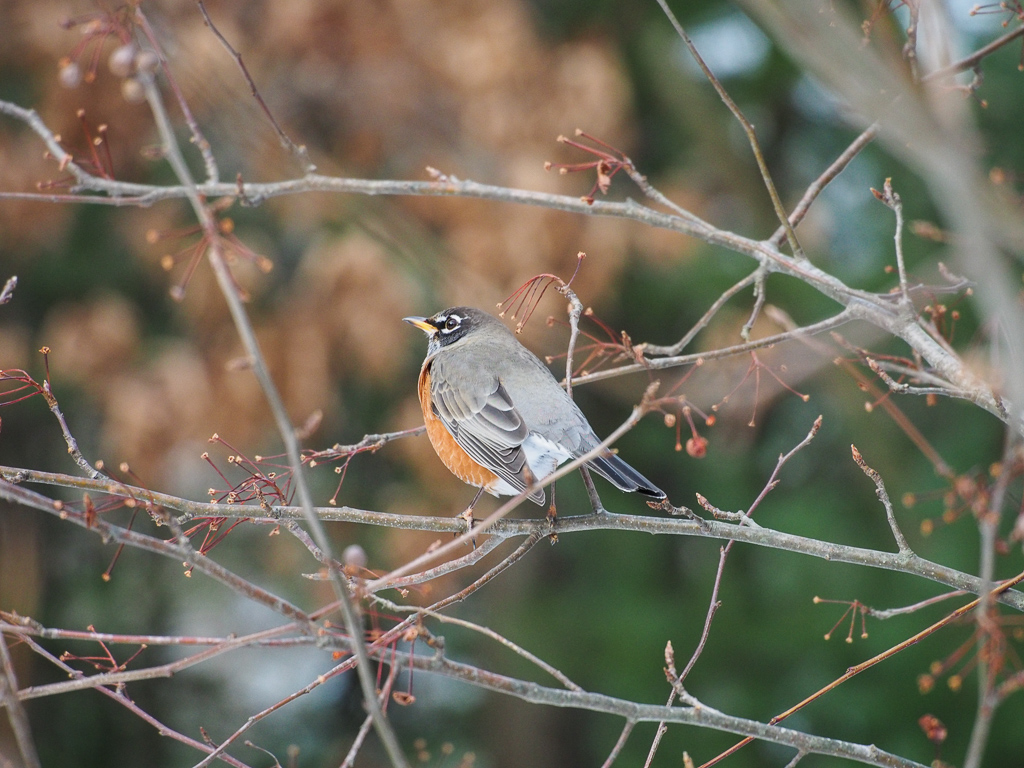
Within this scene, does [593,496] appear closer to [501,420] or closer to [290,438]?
[501,420]

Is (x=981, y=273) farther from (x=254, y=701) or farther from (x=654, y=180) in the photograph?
(x=254, y=701)

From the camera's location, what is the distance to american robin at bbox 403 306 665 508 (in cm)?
314

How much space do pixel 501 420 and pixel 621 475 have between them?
0.61m

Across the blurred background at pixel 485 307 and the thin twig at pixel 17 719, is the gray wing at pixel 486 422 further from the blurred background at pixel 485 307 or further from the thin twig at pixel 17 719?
the thin twig at pixel 17 719

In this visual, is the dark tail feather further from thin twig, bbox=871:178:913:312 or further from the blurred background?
the blurred background

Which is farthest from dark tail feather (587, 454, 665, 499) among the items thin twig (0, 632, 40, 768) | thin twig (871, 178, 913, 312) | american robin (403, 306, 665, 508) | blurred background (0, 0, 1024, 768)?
blurred background (0, 0, 1024, 768)

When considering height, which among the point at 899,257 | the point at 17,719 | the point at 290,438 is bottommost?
the point at 17,719

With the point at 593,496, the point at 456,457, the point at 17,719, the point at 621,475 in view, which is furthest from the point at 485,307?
the point at 17,719

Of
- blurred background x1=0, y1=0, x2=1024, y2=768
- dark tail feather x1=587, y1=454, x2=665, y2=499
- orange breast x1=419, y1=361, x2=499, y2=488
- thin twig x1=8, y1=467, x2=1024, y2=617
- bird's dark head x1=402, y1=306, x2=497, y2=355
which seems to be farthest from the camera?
blurred background x1=0, y1=0, x2=1024, y2=768

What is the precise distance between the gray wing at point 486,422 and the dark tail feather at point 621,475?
283mm

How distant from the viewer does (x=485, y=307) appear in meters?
5.31

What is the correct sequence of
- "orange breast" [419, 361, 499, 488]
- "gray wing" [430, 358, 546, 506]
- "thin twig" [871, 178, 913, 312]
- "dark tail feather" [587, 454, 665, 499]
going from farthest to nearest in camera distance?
"orange breast" [419, 361, 499, 488], "gray wing" [430, 358, 546, 506], "dark tail feather" [587, 454, 665, 499], "thin twig" [871, 178, 913, 312]

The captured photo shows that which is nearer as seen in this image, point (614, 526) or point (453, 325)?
point (614, 526)

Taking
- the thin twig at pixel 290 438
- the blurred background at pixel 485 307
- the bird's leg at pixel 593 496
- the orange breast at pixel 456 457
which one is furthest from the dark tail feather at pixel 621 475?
the blurred background at pixel 485 307
